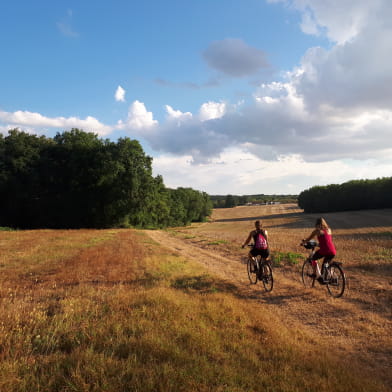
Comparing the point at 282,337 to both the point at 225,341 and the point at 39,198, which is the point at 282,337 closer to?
the point at 225,341

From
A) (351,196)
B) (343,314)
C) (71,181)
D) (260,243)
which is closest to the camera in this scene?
(343,314)

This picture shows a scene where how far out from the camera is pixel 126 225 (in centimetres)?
4281

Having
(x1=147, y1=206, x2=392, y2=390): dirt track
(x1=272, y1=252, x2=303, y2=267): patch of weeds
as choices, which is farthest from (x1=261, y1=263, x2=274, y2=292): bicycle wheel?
(x1=272, y1=252, x2=303, y2=267): patch of weeds

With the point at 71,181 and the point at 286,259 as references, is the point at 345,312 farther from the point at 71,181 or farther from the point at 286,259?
the point at 71,181

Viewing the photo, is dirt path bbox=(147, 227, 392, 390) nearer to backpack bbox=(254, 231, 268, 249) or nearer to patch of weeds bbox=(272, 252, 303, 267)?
backpack bbox=(254, 231, 268, 249)

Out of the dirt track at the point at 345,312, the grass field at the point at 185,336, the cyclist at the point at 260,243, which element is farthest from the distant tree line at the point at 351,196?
the cyclist at the point at 260,243

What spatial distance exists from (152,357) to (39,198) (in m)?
42.5

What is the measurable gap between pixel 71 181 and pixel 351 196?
248ft

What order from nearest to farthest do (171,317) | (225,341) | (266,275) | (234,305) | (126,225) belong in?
(225,341) < (171,317) < (234,305) < (266,275) < (126,225)

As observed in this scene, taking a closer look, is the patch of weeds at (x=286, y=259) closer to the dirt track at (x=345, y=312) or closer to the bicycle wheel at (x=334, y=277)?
the dirt track at (x=345, y=312)

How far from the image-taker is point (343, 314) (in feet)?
22.5

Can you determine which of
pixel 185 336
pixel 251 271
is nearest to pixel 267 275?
pixel 251 271

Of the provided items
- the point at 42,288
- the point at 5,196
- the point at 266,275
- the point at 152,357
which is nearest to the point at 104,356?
the point at 152,357

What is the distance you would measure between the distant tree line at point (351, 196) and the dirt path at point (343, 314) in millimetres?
73597
